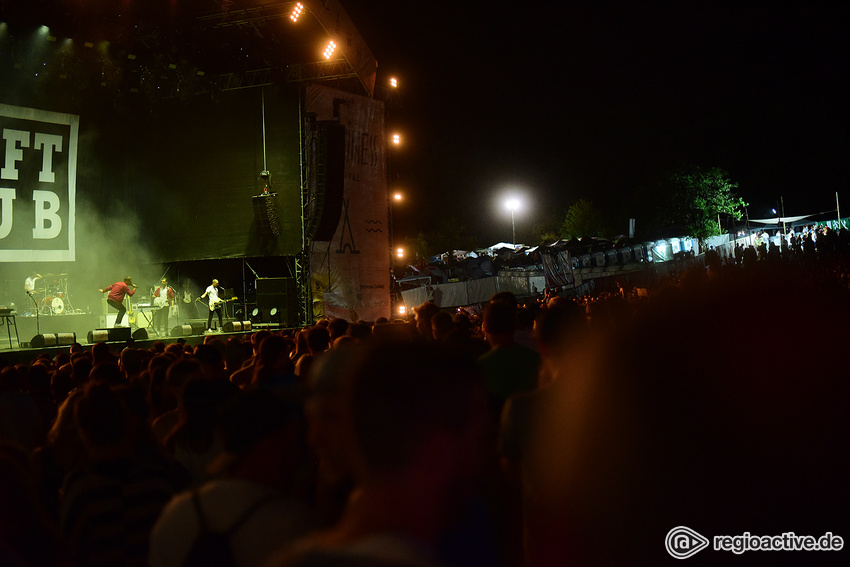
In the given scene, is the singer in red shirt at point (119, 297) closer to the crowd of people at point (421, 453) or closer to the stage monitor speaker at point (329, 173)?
the stage monitor speaker at point (329, 173)

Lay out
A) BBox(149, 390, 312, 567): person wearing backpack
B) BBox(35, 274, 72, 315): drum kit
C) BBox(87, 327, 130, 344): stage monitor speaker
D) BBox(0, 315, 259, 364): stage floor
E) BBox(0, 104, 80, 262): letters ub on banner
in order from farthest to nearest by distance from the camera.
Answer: BBox(35, 274, 72, 315): drum kit < BBox(0, 104, 80, 262): letters ub on banner < BBox(87, 327, 130, 344): stage monitor speaker < BBox(0, 315, 259, 364): stage floor < BBox(149, 390, 312, 567): person wearing backpack

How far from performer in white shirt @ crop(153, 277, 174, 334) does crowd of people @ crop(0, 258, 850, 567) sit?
514 inches

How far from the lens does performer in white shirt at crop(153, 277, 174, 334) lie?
1886 cm

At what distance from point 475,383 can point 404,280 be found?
96.3ft

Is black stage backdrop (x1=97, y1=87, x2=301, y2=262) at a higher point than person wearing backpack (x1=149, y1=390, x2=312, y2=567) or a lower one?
higher

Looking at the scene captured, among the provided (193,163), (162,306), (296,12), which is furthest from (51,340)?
(296,12)

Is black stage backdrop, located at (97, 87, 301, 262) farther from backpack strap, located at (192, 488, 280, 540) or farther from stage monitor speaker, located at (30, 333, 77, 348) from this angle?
backpack strap, located at (192, 488, 280, 540)

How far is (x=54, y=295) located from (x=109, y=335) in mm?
4318

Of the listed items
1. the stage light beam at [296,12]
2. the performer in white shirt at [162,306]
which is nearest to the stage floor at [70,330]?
the performer in white shirt at [162,306]

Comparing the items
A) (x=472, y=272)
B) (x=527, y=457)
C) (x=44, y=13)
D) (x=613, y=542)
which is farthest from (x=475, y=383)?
(x=472, y=272)

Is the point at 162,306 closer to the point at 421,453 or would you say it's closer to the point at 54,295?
the point at 54,295

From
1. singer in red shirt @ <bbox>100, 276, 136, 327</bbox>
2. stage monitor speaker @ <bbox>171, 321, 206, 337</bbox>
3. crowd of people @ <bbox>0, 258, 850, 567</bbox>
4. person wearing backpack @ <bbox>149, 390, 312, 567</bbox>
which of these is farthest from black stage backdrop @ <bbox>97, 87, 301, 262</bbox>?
person wearing backpack @ <bbox>149, 390, 312, 567</bbox>

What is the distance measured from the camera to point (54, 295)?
1841cm

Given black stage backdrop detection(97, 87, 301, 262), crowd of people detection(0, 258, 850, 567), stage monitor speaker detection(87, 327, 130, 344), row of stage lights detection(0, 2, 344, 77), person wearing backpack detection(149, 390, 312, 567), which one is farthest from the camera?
black stage backdrop detection(97, 87, 301, 262)
